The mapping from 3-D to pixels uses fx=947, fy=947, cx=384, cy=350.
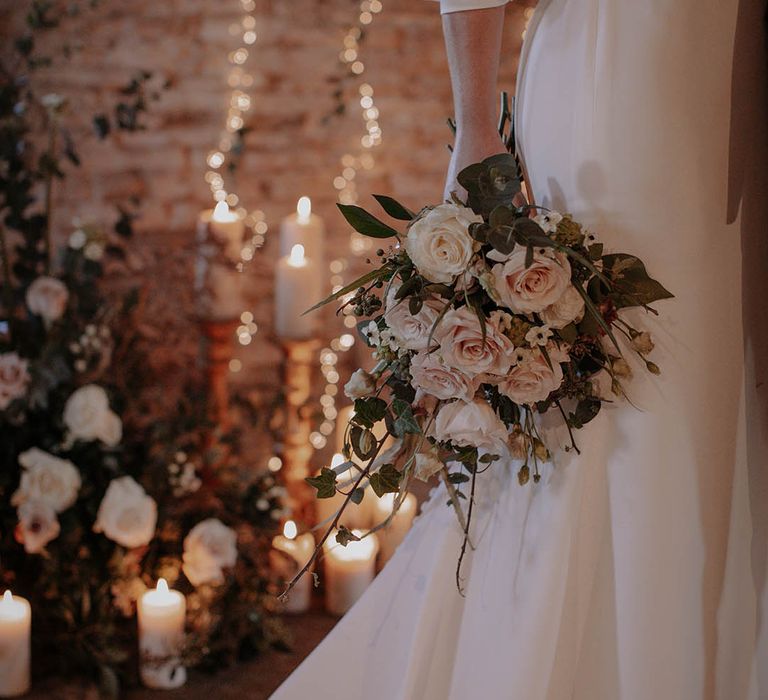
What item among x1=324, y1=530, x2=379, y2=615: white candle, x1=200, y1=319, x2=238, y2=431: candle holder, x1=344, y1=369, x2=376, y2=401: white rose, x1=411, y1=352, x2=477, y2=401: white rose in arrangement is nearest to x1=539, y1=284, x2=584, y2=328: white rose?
x1=411, y1=352, x2=477, y2=401: white rose in arrangement

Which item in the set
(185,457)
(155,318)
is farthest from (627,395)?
(155,318)

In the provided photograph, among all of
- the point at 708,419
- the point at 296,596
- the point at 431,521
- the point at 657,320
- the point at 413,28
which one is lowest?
the point at 296,596

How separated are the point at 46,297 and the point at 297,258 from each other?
2.04ft

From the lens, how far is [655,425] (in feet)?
3.41

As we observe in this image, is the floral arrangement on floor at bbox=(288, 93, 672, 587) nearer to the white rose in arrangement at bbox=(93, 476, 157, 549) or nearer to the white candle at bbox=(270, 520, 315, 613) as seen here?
the white rose in arrangement at bbox=(93, 476, 157, 549)

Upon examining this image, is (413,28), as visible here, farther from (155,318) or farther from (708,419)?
(708,419)

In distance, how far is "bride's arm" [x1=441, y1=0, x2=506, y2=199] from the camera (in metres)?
1.12

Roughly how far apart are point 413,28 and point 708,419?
2.23 m

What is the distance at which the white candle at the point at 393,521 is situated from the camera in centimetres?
221

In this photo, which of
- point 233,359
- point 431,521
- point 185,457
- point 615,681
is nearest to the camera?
point 615,681

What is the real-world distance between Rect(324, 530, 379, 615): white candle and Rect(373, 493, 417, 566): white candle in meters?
0.09

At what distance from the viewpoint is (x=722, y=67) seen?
3.46 feet

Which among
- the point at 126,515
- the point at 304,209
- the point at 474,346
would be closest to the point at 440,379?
the point at 474,346

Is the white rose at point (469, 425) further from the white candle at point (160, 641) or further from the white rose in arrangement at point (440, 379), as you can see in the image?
the white candle at point (160, 641)
